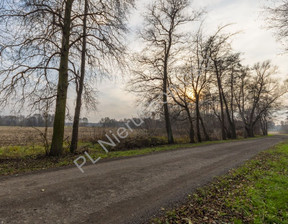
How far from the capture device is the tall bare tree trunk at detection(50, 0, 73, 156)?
8461mm

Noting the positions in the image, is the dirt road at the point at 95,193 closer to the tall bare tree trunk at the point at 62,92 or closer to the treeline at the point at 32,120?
the tall bare tree trunk at the point at 62,92

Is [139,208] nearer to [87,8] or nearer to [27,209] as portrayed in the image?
[27,209]

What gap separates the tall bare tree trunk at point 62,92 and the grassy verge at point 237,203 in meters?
7.28

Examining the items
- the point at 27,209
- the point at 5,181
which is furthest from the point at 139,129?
the point at 27,209

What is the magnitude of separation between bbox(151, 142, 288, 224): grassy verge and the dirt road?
361mm

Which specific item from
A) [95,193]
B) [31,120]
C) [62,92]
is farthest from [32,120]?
[95,193]

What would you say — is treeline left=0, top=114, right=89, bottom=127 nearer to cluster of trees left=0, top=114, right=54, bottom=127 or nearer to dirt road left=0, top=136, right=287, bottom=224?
cluster of trees left=0, top=114, right=54, bottom=127

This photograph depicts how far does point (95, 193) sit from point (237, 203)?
11.2ft

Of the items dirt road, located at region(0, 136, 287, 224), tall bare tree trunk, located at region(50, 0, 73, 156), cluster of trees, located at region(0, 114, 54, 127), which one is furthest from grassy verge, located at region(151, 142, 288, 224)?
cluster of trees, located at region(0, 114, 54, 127)

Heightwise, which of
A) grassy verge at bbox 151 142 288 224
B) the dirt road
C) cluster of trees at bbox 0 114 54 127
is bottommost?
grassy verge at bbox 151 142 288 224

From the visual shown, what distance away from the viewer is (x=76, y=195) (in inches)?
152

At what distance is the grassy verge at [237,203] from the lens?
10.4 feet

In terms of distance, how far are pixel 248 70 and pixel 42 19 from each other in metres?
33.3

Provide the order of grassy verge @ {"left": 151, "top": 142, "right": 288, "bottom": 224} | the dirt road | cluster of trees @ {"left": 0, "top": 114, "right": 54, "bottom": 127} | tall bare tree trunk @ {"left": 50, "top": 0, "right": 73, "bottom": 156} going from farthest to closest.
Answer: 1. tall bare tree trunk @ {"left": 50, "top": 0, "right": 73, "bottom": 156}
2. cluster of trees @ {"left": 0, "top": 114, "right": 54, "bottom": 127}
3. grassy verge @ {"left": 151, "top": 142, "right": 288, "bottom": 224}
4. the dirt road
